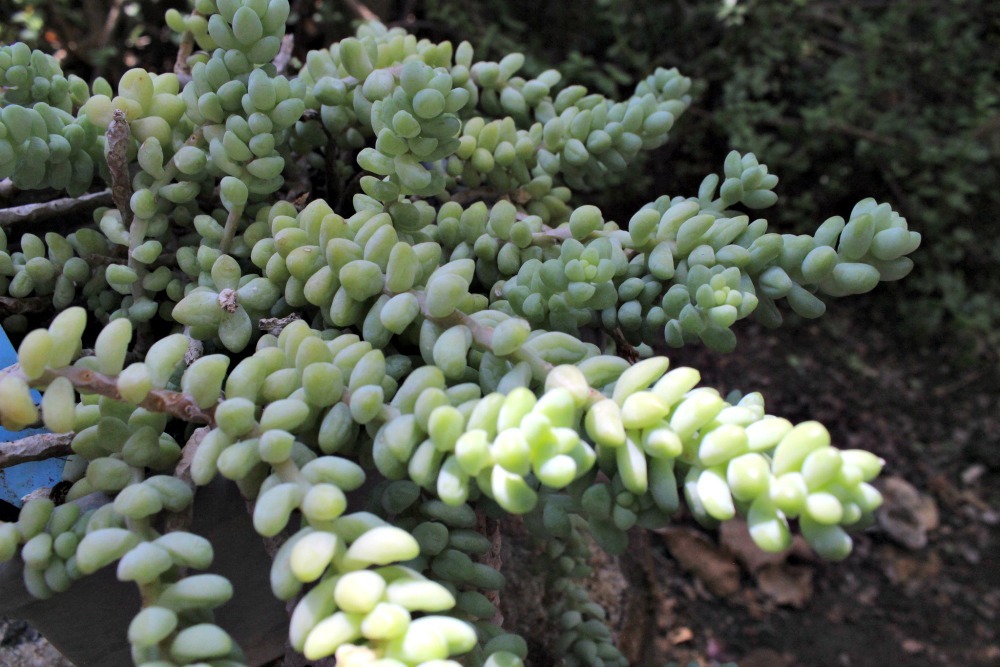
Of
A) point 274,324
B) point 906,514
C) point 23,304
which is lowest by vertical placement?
point 906,514

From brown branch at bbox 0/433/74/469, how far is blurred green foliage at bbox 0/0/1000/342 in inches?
62.1

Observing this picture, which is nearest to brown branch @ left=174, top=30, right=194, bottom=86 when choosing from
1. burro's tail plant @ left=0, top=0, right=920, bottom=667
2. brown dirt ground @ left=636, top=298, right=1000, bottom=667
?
burro's tail plant @ left=0, top=0, right=920, bottom=667

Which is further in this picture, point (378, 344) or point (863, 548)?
point (863, 548)

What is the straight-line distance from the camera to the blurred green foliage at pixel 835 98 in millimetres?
2195

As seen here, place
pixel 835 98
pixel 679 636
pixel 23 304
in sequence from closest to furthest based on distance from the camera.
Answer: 1. pixel 23 304
2. pixel 679 636
3. pixel 835 98

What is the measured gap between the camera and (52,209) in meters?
0.88

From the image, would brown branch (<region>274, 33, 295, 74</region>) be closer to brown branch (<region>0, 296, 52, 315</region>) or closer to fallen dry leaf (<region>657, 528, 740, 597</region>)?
brown branch (<region>0, 296, 52, 315</region>)

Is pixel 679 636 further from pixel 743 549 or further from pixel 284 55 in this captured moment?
pixel 284 55

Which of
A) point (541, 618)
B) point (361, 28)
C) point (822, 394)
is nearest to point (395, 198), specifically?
point (361, 28)

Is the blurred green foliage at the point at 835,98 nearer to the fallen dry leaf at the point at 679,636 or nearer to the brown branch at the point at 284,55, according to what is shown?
the brown branch at the point at 284,55

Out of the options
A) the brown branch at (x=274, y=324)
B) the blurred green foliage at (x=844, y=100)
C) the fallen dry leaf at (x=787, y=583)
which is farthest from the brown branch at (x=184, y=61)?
the fallen dry leaf at (x=787, y=583)

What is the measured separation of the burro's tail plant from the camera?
51cm

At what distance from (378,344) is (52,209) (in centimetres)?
50

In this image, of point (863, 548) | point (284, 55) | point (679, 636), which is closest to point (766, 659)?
point (679, 636)
